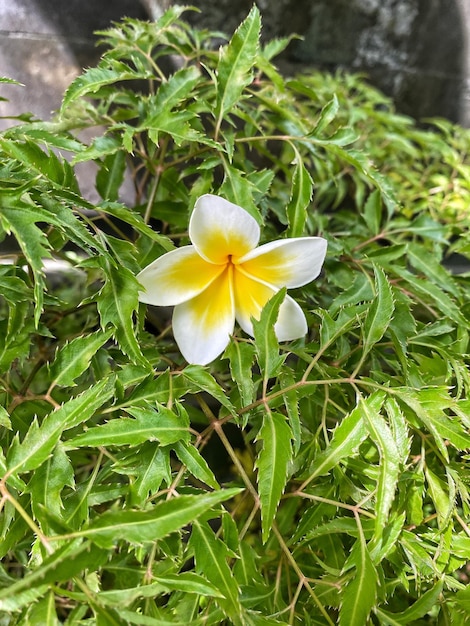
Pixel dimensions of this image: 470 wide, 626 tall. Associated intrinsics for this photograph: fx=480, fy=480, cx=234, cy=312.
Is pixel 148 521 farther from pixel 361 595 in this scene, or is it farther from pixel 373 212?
pixel 373 212

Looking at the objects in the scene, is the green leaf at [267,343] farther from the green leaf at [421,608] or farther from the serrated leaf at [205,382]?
the green leaf at [421,608]

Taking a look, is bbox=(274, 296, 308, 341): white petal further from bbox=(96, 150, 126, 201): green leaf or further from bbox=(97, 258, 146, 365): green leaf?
bbox=(96, 150, 126, 201): green leaf

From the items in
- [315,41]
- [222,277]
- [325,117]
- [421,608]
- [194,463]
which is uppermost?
[315,41]

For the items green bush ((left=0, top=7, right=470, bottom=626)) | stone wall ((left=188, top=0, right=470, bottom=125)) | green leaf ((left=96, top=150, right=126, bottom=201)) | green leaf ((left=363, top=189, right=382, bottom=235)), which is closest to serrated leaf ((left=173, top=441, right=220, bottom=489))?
green bush ((left=0, top=7, right=470, bottom=626))

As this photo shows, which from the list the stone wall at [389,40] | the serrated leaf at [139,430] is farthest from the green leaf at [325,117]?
the stone wall at [389,40]

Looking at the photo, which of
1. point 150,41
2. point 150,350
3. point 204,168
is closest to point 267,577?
point 150,350

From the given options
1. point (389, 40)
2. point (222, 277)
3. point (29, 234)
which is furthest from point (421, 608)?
point (389, 40)
